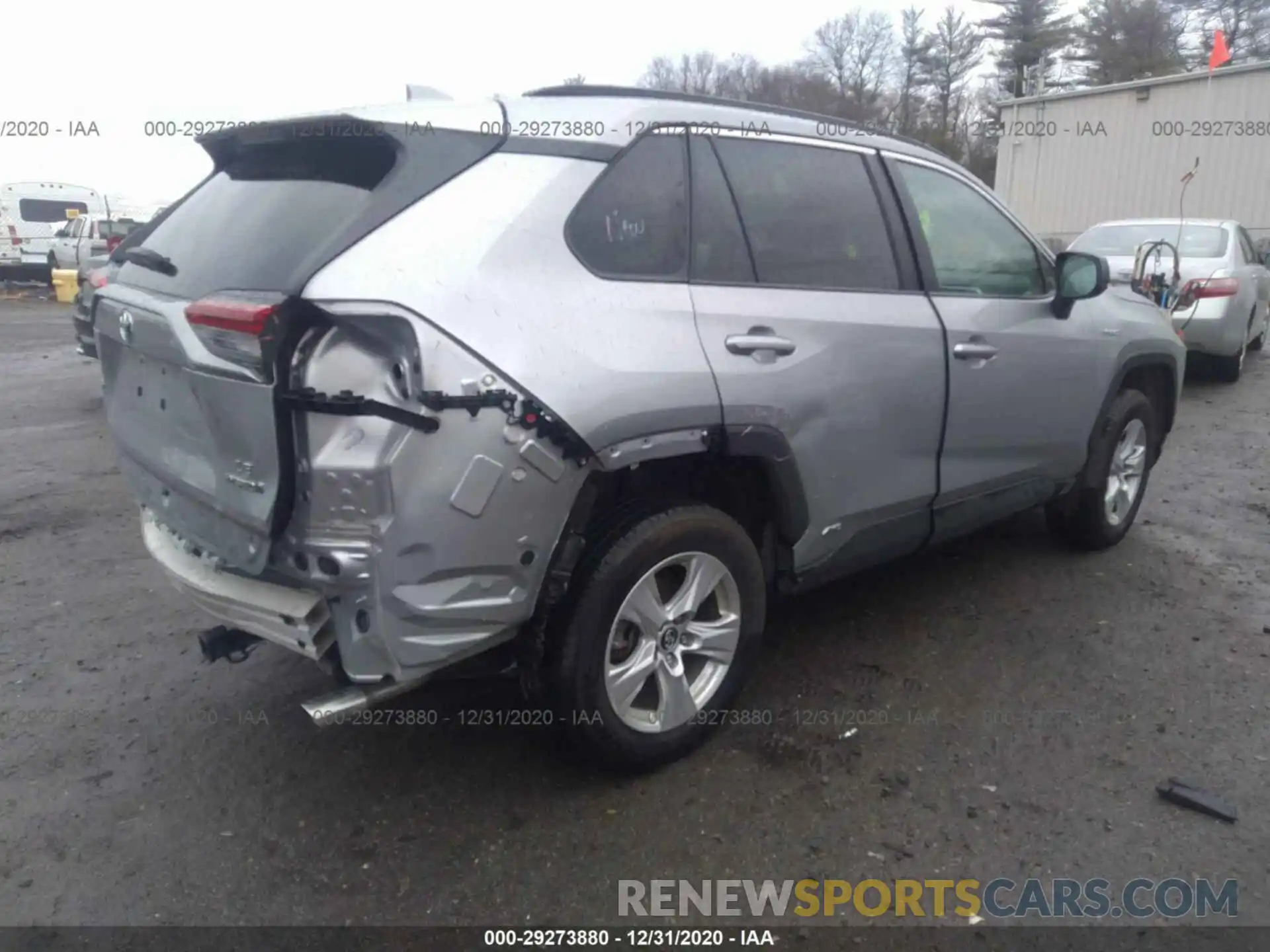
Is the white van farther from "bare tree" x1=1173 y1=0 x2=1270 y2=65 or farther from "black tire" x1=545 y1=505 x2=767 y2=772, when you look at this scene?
"bare tree" x1=1173 y1=0 x2=1270 y2=65

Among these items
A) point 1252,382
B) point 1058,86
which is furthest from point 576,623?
point 1058,86

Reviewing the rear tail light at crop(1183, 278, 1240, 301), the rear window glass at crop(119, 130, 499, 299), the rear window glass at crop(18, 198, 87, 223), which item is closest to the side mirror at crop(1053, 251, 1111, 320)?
the rear window glass at crop(119, 130, 499, 299)

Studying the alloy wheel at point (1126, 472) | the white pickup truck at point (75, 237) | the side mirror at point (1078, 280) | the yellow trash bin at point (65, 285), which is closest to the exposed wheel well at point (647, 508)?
the side mirror at point (1078, 280)

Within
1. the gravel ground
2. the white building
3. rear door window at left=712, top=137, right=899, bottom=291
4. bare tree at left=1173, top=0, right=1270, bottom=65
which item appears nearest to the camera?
the gravel ground

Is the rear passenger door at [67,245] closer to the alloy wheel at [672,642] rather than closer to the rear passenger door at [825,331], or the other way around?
the rear passenger door at [825,331]

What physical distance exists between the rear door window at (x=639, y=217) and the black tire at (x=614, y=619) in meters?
0.71

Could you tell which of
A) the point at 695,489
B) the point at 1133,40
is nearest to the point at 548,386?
the point at 695,489

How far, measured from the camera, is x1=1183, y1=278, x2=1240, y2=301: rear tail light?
9.03 meters

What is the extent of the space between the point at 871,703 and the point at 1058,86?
46.6 metres

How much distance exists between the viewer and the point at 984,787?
2977 mm

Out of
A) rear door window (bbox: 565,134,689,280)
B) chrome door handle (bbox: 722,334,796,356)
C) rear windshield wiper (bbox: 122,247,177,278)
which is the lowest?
chrome door handle (bbox: 722,334,796,356)

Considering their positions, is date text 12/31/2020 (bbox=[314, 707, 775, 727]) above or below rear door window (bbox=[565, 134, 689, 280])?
below

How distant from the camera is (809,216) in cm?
329

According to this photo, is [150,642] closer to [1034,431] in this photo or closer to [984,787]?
[984,787]
